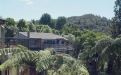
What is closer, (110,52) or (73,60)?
(73,60)

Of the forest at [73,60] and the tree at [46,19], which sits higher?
the tree at [46,19]

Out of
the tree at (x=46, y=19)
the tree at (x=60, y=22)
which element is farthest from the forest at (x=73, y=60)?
the tree at (x=46, y=19)

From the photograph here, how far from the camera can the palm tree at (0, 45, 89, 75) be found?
6648 mm

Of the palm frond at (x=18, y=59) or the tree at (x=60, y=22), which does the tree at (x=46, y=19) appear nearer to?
the tree at (x=60, y=22)

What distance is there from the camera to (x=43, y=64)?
21.8 ft

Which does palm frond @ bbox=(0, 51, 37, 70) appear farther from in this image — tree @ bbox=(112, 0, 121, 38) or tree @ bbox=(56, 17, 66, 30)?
tree @ bbox=(56, 17, 66, 30)

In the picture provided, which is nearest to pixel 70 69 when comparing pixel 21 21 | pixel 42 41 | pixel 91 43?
pixel 91 43

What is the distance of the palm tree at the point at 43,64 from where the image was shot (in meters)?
6.65

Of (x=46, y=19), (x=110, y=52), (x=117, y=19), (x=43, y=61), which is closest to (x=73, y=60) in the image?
(x=43, y=61)

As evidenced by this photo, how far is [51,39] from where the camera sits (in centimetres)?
2891

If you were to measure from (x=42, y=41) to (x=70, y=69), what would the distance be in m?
21.6

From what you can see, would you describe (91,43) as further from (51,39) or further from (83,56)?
(51,39)

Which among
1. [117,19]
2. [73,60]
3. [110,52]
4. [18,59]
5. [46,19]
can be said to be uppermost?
[46,19]

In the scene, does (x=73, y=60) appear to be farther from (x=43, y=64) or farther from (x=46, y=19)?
(x=46, y=19)
